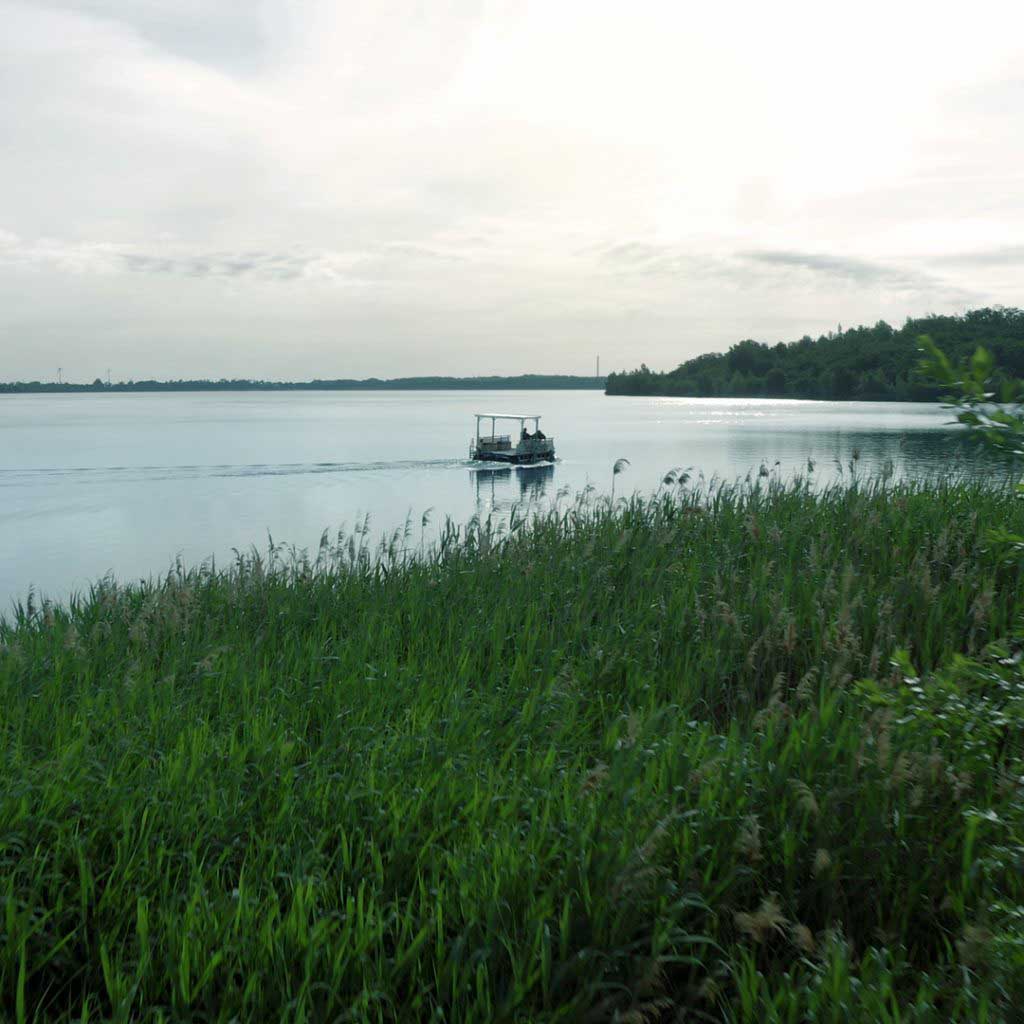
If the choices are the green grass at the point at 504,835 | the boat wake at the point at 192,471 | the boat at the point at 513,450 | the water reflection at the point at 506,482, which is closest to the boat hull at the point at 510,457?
the boat at the point at 513,450

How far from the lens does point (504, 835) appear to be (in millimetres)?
3199

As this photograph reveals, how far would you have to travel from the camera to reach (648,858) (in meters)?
2.86

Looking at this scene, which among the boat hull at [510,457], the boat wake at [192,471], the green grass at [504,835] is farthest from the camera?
the boat hull at [510,457]

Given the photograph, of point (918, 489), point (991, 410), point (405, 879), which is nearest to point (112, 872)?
point (405, 879)

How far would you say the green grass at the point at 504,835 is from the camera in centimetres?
263

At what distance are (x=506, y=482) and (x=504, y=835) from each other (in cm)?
4223

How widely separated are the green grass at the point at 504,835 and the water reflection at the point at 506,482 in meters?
27.9

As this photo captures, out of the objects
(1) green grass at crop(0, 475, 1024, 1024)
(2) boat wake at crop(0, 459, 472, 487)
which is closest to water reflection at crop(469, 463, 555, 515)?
(2) boat wake at crop(0, 459, 472, 487)

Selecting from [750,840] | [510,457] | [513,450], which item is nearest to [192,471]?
[510,457]

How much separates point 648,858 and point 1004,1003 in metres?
1.05

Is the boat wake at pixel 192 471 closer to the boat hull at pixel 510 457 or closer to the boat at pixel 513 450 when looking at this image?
the boat hull at pixel 510 457

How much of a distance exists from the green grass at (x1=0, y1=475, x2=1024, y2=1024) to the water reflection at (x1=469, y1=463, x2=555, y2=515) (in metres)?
27.9

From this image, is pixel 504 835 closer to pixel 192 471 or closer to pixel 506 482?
pixel 506 482

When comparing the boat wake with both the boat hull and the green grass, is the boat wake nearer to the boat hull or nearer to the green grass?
→ the boat hull
